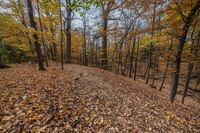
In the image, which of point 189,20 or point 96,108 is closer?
point 96,108

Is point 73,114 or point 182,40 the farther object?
point 182,40

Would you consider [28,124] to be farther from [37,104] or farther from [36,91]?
[36,91]

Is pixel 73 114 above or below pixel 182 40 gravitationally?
below

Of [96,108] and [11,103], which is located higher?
[11,103]

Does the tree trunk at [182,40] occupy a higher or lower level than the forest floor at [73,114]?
higher

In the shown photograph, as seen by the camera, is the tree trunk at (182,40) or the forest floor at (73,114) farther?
the tree trunk at (182,40)

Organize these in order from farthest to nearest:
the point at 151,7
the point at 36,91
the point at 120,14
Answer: the point at 120,14 < the point at 151,7 < the point at 36,91

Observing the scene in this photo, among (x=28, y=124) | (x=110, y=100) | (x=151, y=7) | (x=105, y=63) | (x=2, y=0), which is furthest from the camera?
(x=105, y=63)

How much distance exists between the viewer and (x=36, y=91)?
4074 millimetres

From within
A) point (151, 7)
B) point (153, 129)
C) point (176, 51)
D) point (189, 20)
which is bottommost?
point (153, 129)

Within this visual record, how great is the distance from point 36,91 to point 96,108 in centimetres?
238

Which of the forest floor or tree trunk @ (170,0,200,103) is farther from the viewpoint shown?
tree trunk @ (170,0,200,103)

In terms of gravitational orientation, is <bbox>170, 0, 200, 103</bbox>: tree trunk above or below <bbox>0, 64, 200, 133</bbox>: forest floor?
above

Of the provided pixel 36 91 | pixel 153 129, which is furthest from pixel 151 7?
pixel 36 91
